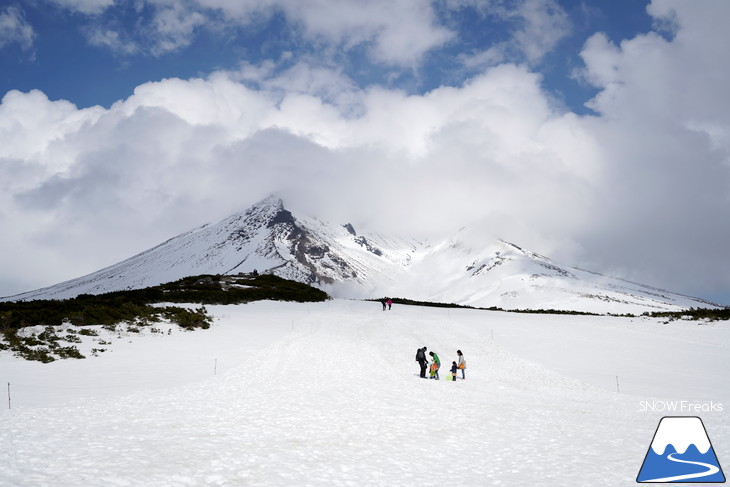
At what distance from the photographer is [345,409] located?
15.2 m

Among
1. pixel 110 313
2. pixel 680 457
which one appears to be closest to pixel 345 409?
pixel 680 457

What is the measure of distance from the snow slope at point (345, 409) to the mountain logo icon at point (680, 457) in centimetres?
50

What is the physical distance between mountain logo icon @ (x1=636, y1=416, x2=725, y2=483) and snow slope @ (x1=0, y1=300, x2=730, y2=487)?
50 cm

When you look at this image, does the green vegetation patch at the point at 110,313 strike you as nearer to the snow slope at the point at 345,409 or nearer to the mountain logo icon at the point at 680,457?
the snow slope at the point at 345,409

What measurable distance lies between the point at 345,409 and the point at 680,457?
9417 mm

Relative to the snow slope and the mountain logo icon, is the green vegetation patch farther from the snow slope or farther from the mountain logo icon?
the mountain logo icon

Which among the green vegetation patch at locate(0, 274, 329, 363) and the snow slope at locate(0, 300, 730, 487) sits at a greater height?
the green vegetation patch at locate(0, 274, 329, 363)

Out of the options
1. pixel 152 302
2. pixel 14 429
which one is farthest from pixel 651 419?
pixel 152 302

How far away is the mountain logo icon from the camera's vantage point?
8.80 metres

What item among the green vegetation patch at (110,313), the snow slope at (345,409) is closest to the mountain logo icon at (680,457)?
the snow slope at (345,409)

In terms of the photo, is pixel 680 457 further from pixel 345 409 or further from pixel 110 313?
pixel 110 313

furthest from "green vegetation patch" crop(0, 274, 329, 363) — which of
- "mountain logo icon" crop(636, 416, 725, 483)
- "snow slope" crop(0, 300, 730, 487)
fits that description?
"mountain logo icon" crop(636, 416, 725, 483)

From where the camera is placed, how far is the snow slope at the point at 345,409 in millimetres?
9102

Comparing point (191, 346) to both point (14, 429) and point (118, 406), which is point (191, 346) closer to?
point (118, 406)
